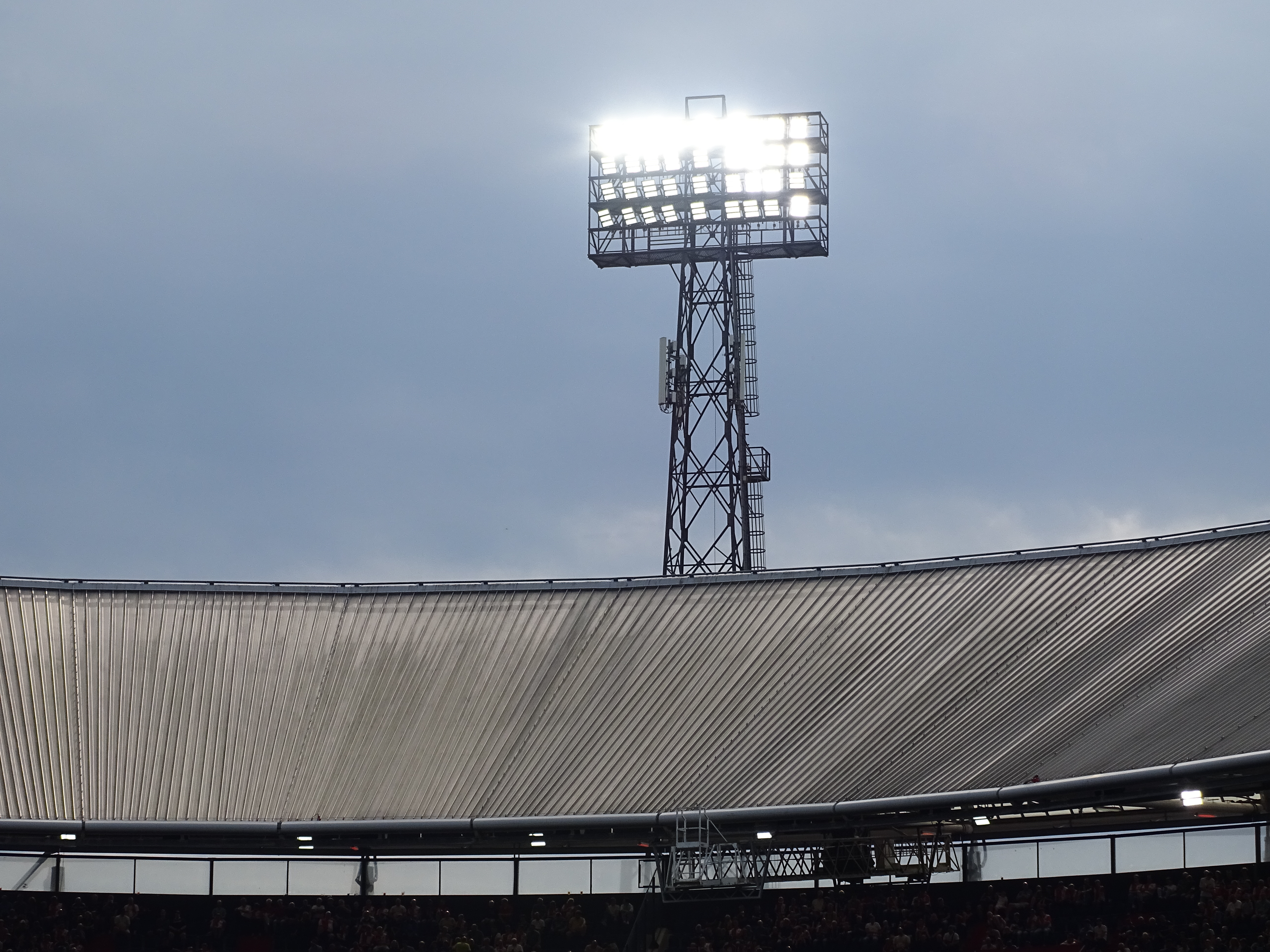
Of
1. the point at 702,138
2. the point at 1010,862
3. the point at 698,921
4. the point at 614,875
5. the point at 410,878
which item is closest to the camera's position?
the point at 1010,862

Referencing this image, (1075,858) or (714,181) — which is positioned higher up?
(714,181)

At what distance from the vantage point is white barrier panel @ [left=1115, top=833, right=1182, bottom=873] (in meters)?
40.0

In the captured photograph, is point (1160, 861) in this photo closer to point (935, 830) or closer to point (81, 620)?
point (935, 830)

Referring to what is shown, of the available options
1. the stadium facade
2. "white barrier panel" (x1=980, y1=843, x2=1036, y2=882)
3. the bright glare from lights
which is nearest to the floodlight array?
the bright glare from lights

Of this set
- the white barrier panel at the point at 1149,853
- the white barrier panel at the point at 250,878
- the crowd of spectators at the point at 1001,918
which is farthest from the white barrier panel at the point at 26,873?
the white barrier panel at the point at 1149,853

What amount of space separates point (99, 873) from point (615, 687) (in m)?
12.9

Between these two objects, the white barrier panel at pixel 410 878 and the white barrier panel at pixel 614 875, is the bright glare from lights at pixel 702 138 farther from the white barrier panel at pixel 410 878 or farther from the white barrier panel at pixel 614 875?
the white barrier panel at pixel 410 878

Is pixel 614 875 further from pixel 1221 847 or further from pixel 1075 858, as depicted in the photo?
pixel 1221 847

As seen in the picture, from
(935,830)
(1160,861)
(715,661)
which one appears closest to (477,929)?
(715,661)

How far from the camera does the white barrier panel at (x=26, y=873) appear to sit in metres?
45.3

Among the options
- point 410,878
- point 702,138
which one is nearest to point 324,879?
point 410,878

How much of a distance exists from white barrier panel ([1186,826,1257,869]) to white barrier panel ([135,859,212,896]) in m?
21.8

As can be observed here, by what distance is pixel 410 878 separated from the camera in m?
45.4

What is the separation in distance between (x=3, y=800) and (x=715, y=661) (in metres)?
15.2
